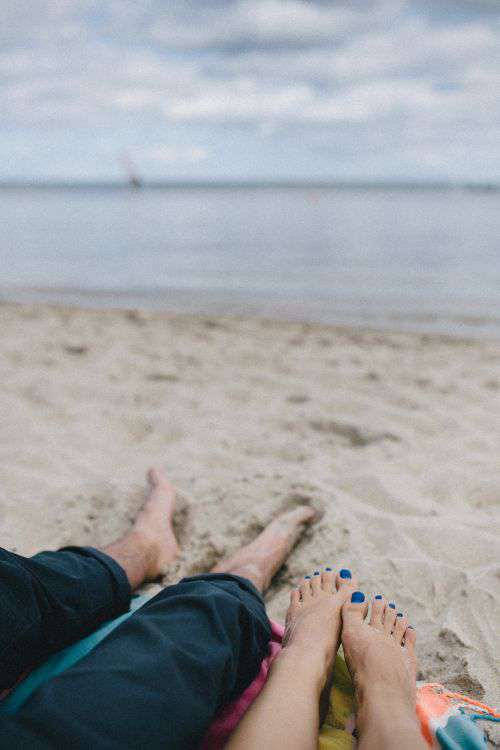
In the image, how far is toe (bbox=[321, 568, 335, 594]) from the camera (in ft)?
6.06

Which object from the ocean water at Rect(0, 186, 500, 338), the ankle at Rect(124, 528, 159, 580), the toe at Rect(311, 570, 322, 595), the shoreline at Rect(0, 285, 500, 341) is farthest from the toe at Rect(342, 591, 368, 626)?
the ocean water at Rect(0, 186, 500, 338)

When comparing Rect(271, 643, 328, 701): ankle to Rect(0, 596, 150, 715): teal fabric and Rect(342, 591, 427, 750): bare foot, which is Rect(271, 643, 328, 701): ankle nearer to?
Rect(342, 591, 427, 750): bare foot

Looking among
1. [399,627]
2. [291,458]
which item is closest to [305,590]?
[399,627]

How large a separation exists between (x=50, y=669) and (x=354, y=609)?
86 cm

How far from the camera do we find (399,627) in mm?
1708

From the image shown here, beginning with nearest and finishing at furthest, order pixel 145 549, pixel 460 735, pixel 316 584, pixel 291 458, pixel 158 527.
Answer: pixel 460 735 < pixel 316 584 < pixel 145 549 < pixel 158 527 < pixel 291 458

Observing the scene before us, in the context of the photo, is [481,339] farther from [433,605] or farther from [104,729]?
[104,729]

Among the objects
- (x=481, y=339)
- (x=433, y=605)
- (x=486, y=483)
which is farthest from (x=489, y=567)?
(x=481, y=339)

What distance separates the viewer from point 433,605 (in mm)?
1949

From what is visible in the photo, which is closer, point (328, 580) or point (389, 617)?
point (389, 617)

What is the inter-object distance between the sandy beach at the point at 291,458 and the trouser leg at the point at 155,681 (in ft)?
2.38

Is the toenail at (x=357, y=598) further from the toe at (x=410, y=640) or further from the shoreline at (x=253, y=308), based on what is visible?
the shoreline at (x=253, y=308)

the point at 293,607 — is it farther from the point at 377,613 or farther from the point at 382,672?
the point at 382,672

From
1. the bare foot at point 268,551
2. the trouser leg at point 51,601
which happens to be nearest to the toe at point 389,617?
the bare foot at point 268,551
